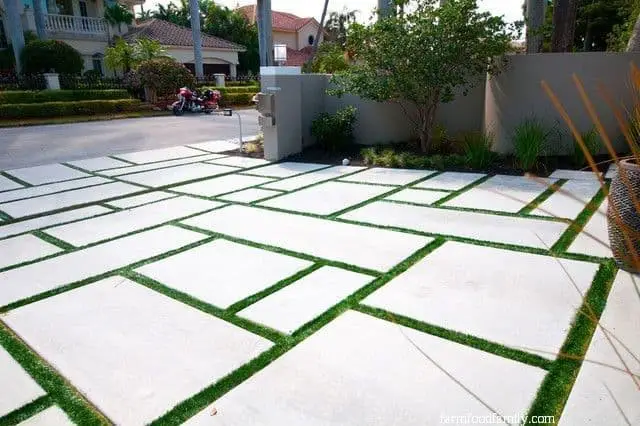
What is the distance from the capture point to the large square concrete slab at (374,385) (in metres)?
1.47

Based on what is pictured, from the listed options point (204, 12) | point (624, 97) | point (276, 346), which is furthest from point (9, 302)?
point (204, 12)

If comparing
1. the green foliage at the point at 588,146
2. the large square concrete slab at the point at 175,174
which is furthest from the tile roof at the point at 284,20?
the green foliage at the point at 588,146

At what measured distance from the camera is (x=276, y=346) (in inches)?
73.5

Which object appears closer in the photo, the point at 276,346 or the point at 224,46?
the point at 276,346

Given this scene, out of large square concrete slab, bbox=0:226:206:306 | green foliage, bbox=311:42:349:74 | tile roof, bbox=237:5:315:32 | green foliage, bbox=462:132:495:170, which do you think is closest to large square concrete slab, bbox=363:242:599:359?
large square concrete slab, bbox=0:226:206:306

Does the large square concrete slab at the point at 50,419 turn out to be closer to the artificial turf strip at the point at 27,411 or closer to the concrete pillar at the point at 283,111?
the artificial turf strip at the point at 27,411

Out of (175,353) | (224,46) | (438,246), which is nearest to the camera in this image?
(175,353)

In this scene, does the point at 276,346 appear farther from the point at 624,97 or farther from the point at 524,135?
the point at 624,97

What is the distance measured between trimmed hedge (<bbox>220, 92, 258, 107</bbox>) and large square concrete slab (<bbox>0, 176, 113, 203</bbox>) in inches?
537

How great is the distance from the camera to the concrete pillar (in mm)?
6156

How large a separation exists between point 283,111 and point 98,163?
9.22 feet

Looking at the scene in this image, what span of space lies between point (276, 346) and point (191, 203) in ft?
8.79

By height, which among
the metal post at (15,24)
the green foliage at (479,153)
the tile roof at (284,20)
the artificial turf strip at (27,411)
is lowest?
the artificial turf strip at (27,411)

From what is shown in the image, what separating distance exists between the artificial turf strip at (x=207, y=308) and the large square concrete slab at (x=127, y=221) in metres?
0.91
